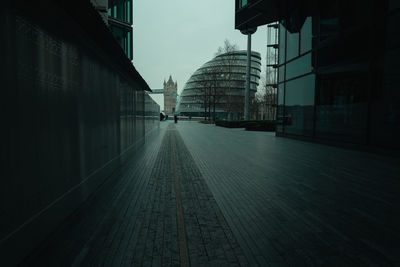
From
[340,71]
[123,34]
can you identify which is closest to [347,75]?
[340,71]

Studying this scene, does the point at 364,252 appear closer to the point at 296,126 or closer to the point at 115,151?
the point at 115,151

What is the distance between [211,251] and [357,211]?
293 cm

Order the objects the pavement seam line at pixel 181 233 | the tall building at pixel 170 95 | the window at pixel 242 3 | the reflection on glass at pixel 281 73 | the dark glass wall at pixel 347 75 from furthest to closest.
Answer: the tall building at pixel 170 95 < the window at pixel 242 3 < the reflection on glass at pixel 281 73 < the dark glass wall at pixel 347 75 < the pavement seam line at pixel 181 233

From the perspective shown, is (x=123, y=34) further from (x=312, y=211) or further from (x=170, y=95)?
(x=170, y=95)

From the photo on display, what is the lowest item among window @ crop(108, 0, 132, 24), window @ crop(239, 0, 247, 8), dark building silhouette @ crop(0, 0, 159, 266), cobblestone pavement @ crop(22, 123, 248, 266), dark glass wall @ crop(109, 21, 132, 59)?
cobblestone pavement @ crop(22, 123, 248, 266)

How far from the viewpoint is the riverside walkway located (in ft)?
9.29

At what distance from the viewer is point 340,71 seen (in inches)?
521

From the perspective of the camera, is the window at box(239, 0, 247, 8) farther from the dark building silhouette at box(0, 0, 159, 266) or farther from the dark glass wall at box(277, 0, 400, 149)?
the dark building silhouette at box(0, 0, 159, 266)

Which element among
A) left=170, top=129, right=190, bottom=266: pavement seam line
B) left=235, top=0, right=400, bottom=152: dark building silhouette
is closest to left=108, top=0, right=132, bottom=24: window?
left=235, top=0, right=400, bottom=152: dark building silhouette

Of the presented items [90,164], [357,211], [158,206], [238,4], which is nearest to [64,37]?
[90,164]

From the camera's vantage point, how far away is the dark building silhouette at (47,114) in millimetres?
2609

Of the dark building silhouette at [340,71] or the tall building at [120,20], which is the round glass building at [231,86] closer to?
the tall building at [120,20]

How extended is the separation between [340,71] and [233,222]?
510 inches

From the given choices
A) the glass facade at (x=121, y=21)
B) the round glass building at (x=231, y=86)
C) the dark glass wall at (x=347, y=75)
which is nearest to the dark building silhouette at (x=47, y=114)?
the dark glass wall at (x=347, y=75)
